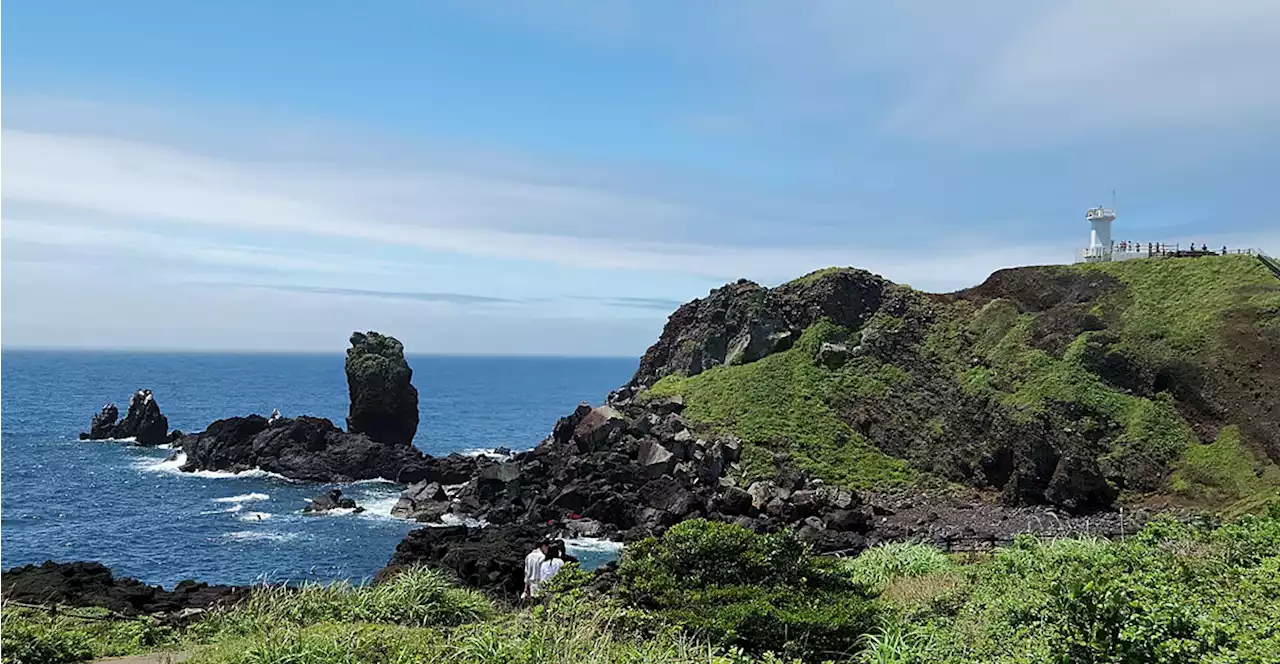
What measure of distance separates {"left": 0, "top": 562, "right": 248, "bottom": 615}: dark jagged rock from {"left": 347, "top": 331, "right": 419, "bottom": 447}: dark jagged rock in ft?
135

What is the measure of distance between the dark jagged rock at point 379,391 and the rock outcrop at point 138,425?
1942 centimetres

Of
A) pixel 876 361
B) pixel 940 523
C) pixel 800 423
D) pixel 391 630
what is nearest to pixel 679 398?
pixel 800 423

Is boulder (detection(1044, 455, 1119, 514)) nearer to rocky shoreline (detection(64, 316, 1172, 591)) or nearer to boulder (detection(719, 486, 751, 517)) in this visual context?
rocky shoreline (detection(64, 316, 1172, 591))

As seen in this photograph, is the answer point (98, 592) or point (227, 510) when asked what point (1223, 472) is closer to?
point (98, 592)

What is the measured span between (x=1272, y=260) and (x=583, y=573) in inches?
2240

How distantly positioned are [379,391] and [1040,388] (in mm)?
44257

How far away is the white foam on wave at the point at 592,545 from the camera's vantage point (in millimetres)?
37156

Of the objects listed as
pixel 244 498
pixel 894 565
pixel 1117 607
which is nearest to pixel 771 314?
pixel 244 498

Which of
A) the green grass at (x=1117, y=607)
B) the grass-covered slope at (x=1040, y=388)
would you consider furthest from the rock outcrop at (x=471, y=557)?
the grass-covered slope at (x=1040, y=388)

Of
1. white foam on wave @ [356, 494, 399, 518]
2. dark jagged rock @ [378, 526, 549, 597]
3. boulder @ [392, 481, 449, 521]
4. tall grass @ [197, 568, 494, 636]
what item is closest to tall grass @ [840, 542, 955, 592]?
tall grass @ [197, 568, 494, 636]

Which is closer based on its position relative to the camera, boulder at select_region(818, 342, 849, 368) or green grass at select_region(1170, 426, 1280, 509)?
green grass at select_region(1170, 426, 1280, 509)

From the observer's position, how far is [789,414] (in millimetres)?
51000

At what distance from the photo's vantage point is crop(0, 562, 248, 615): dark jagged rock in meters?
18.9

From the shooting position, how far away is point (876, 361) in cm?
5662
